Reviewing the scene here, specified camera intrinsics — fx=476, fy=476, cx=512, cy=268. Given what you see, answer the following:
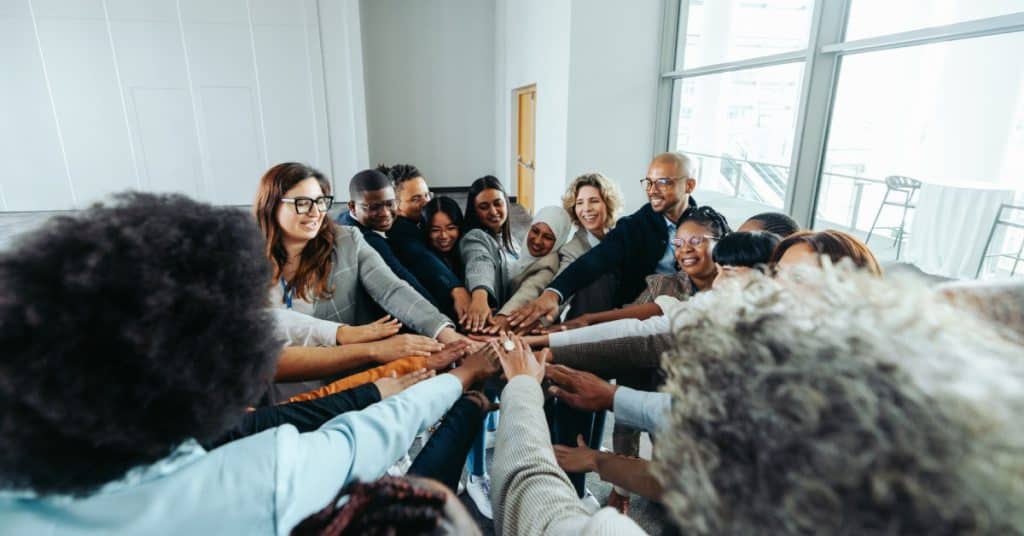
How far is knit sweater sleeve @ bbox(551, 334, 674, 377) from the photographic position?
63.0 inches

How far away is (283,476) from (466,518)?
11.3 inches

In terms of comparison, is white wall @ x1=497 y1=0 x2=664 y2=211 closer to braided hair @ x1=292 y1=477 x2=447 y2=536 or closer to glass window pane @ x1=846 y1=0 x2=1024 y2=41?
glass window pane @ x1=846 y1=0 x2=1024 y2=41

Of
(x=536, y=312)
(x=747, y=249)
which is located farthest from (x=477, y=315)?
(x=747, y=249)

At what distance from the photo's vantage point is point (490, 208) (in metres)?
2.38

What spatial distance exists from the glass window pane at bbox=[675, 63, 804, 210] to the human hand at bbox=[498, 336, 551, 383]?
249 centimetres

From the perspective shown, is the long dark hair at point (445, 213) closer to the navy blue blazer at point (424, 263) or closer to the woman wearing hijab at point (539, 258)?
the navy blue blazer at point (424, 263)

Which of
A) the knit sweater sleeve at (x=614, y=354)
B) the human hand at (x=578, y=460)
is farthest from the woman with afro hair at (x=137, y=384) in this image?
the knit sweater sleeve at (x=614, y=354)

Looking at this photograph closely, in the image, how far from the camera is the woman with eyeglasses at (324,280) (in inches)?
59.6

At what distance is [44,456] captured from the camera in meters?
0.55

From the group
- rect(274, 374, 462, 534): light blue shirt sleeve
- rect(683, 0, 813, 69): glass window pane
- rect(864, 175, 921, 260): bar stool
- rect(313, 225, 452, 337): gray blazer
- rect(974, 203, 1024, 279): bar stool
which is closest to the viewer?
rect(274, 374, 462, 534): light blue shirt sleeve

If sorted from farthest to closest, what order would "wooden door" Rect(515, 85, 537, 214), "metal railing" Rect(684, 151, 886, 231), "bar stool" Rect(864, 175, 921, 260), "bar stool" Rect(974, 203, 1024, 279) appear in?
"wooden door" Rect(515, 85, 537, 214) < "metal railing" Rect(684, 151, 886, 231) < "bar stool" Rect(864, 175, 921, 260) < "bar stool" Rect(974, 203, 1024, 279)

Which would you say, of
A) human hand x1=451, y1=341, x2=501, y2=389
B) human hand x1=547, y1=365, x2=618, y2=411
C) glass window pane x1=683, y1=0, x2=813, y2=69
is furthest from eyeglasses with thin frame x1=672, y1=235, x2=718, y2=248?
glass window pane x1=683, y1=0, x2=813, y2=69

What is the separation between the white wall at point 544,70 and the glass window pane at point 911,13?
2564 mm

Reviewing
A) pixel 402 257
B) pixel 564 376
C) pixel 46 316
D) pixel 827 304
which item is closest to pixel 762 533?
pixel 827 304
